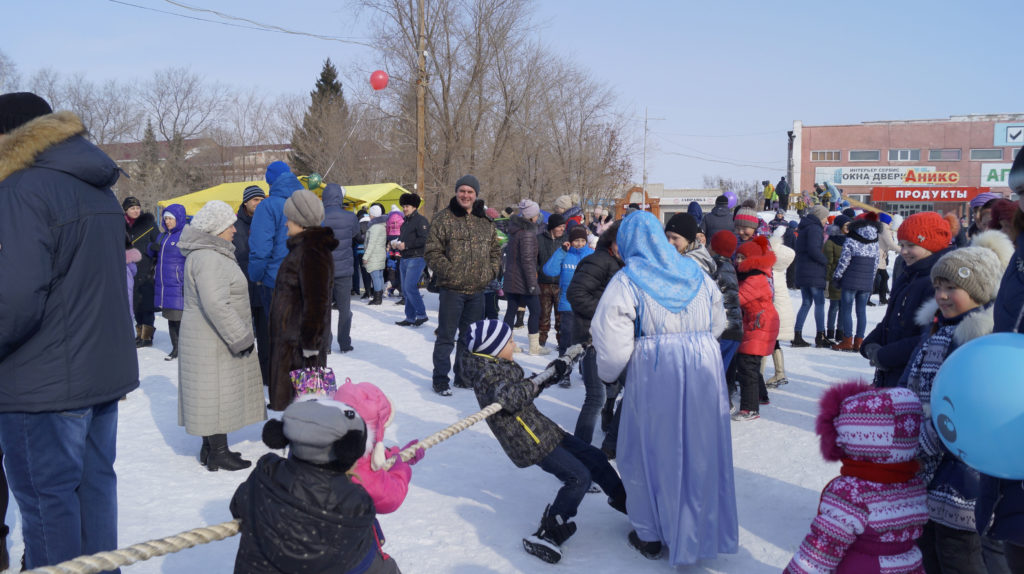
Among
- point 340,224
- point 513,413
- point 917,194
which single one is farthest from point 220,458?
point 917,194

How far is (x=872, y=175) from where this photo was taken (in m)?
55.6

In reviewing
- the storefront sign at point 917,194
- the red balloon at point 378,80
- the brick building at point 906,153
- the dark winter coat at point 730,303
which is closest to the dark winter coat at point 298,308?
the dark winter coat at point 730,303

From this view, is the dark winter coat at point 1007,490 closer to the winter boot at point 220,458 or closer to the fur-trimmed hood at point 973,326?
the fur-trimmed hood at point 973,326

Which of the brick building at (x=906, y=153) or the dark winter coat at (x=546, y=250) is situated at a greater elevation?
the brick building at (x=906, y=153)

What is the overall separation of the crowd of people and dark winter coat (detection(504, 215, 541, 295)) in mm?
2996

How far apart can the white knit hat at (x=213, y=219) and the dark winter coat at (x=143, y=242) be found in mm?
5054

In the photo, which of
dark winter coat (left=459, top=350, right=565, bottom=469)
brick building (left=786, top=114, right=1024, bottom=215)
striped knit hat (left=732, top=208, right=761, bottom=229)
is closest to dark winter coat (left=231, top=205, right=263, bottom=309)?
dark winter coat (left=459, top=350, right=565, bottom=469)

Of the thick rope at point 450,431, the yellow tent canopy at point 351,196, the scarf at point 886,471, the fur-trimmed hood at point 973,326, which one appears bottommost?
the scarf at point 886,471

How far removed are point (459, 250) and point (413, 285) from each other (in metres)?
4.20

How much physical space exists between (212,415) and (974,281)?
14.6 feet

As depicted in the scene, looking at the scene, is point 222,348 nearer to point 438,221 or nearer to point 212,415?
point 212,415

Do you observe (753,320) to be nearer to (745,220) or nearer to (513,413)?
(745,220)

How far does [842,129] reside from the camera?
2259 inches

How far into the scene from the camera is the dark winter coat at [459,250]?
6.83 meters
